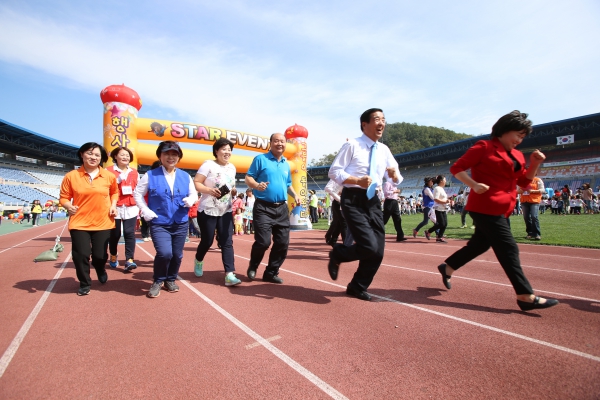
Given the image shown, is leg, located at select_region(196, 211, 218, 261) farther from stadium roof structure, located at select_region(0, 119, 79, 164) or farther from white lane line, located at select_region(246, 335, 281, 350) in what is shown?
stadium roof structure, located at select_region(0, 119, 79, 164)

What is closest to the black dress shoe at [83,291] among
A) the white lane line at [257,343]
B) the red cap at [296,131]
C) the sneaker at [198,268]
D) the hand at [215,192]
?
the sneaker at [198,268]

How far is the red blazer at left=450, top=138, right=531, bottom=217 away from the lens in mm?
2945

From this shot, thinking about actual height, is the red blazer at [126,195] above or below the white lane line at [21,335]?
above

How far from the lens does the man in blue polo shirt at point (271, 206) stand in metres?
4.06

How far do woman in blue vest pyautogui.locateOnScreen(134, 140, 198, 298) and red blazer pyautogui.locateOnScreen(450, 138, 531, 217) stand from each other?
315 centimetres

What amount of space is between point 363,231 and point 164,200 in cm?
236

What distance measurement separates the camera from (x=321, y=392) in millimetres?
1766

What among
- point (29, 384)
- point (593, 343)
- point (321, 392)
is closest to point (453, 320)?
point (593, 343)

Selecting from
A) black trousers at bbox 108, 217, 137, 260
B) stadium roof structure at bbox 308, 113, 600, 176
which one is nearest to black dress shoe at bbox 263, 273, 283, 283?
black trousers at bbox 108, 217, 137, 260

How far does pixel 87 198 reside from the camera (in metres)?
3.82

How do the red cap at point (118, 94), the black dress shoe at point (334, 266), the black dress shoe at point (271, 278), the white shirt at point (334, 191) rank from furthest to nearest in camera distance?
the red cap at point (118, 94) < the white shirt at point (334, 191) < the black dress shoe at point (271, 278) < the black dress shoe at point (334, 266)

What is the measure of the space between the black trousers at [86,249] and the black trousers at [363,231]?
9.84 ft

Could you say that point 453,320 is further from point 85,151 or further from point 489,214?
point 85,151

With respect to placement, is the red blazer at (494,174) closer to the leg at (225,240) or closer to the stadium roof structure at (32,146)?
the leg at (225,240)
